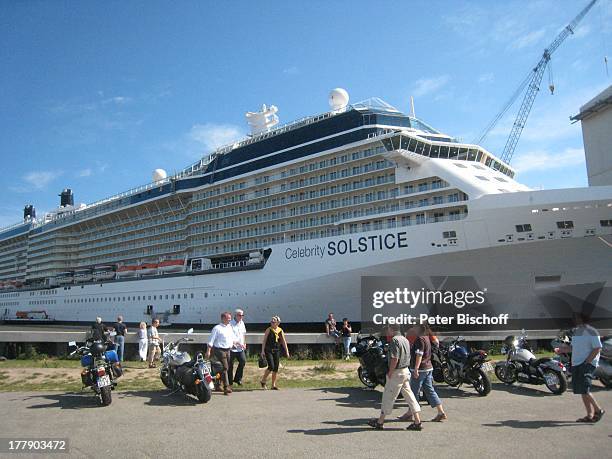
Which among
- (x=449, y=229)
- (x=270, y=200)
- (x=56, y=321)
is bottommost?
(x=56, y=321)

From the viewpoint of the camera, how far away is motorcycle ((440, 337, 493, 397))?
770 centimetres

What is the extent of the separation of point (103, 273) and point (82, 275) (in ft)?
13.3

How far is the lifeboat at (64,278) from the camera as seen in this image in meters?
43.1

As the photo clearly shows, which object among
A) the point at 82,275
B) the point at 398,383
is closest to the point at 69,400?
the point at 398,383

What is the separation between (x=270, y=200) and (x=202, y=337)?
53.6 feet

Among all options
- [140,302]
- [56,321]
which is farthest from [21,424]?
[56,321]

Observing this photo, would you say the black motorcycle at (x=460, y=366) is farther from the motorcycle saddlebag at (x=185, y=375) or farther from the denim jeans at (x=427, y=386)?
the motorcycle saddlebag at (x=185, y=375)

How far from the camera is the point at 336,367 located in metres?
10.9

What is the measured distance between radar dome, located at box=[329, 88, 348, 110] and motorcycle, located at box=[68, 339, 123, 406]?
23527 millimetres

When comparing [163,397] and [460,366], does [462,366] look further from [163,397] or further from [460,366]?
[163,397]

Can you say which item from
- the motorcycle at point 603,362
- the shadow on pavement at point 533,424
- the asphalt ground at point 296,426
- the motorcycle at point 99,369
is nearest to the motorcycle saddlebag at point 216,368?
the asphalt ground at point 296,426

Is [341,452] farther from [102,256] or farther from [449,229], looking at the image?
[102,256]

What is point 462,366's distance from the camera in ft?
26.3

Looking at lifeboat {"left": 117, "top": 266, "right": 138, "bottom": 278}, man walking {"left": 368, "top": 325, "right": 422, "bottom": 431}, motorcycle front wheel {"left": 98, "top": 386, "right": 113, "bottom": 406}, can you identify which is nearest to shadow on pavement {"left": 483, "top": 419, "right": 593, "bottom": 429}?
man walking {"left": 368, "top": 325, "right": 422, "bottom": 431}
